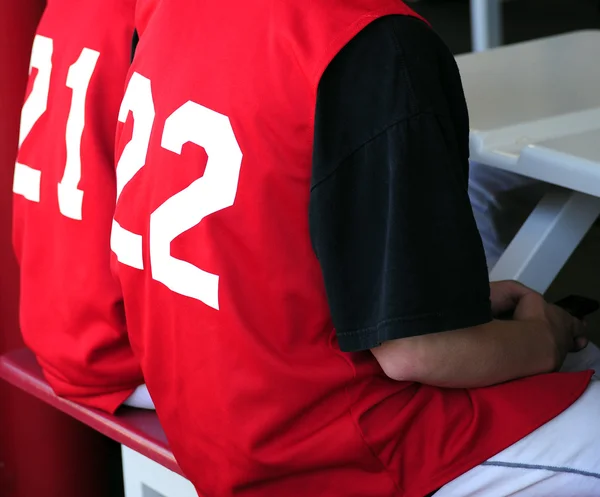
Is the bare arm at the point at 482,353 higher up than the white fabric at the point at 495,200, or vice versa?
the bare arm at the point at 482,353

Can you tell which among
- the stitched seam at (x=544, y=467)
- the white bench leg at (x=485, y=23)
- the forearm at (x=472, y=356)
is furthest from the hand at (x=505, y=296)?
the white bench leg at (x=485, y=23)

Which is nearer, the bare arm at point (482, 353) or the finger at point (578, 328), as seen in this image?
the bare arm at point (482, 353)

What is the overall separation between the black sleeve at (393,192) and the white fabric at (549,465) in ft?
0.51

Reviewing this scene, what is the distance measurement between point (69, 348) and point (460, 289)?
1.61 ft

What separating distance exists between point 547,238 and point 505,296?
Result: 17 cm

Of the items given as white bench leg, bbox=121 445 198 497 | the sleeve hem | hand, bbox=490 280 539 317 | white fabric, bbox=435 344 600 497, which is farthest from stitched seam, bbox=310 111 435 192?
white bench leg, bbox=121 445 198 497

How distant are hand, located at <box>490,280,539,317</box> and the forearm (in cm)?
13

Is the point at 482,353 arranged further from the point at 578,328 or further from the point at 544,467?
the point at 578,328

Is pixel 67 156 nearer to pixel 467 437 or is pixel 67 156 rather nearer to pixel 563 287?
pixel 467 437

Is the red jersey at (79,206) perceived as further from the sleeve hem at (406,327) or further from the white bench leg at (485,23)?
the white bench leg at (485,23)

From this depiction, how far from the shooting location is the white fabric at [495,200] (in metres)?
1.54

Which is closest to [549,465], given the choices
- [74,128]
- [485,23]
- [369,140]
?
[369,140]

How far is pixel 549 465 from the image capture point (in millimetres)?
851

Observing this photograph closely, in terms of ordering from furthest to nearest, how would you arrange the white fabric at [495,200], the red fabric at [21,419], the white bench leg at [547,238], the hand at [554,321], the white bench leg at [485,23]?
the white bench leg at [485,23] < the white fabric at [495,200] < the red fabric at [21,419] < the white bench leg at [547,238] < the hand at [554,321]
